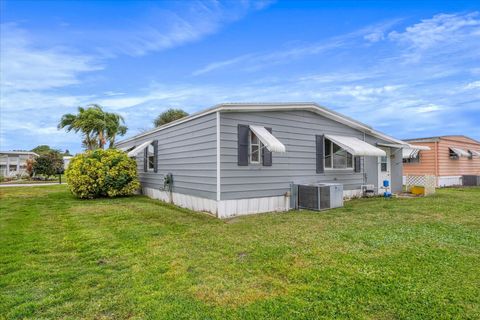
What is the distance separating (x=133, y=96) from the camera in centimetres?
1889

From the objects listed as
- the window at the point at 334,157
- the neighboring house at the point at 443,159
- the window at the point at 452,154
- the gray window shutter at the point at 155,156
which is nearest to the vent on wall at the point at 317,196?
the window at the point at 334,157

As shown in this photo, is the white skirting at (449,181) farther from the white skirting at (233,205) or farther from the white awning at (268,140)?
the white awning at (268,140)

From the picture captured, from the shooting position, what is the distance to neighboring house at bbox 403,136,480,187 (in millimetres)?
17797

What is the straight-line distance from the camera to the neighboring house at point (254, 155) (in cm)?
780

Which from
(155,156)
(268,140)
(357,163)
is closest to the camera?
(268,140)

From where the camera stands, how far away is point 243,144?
8086 mm

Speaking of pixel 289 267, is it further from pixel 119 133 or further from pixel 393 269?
pixel 119 133

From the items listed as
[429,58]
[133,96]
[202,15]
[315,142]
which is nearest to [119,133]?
[133,96]

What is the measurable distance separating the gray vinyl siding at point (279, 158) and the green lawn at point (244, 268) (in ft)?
4.27

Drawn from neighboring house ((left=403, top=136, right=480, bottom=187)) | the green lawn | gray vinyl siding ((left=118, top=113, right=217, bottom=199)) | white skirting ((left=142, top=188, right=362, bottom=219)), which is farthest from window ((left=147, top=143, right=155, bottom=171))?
neighboring house ((left=403, top=136, right=480, bottom=187))

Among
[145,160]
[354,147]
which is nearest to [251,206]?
[354,147]

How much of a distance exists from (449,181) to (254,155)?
17038mm

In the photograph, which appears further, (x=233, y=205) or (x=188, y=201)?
(x=188, y=201)

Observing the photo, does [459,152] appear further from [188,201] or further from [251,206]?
[188,201]
